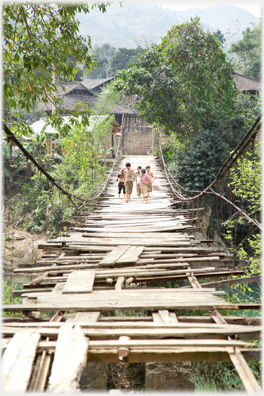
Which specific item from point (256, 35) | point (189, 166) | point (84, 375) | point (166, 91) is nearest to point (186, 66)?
point (166, 91)

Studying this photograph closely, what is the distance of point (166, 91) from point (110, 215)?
6914 mm

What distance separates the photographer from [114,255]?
126 inches

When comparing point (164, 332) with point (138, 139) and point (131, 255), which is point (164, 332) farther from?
point (138, 139)

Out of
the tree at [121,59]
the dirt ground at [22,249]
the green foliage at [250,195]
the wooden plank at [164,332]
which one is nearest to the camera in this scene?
the wooden plank at [164,332]

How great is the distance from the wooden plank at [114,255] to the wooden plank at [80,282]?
221 millimetres

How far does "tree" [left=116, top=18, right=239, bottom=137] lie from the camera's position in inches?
424

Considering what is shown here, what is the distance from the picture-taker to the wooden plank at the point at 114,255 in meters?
2.96

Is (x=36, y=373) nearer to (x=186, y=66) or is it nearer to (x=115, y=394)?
(x=115, y=394)

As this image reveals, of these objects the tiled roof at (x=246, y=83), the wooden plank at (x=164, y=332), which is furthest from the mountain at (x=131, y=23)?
the wooden plank at (x=164, y=332)

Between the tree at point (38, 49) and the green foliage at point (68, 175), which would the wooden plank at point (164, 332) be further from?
the green foliage at point (68, 175)

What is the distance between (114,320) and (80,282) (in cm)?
62

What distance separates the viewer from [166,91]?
10992mm

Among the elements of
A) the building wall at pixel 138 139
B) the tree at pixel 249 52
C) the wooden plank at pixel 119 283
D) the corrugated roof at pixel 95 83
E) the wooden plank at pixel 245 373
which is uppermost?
the tree at pixel 249 52

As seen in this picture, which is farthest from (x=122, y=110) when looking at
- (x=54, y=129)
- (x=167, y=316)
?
(x=167, y=316)
